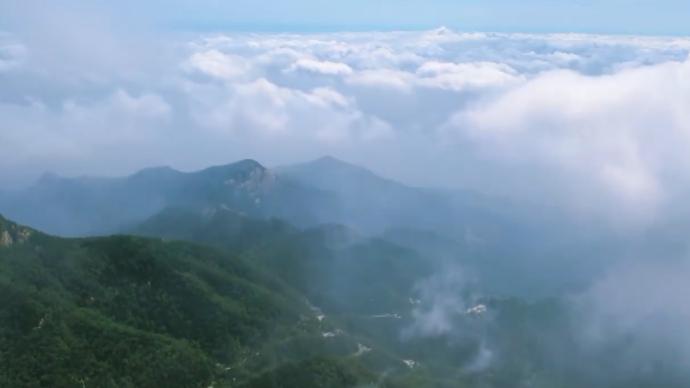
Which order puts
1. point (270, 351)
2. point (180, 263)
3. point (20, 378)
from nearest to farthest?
point (20, 378)
point (270, 351)
point (180, 263)

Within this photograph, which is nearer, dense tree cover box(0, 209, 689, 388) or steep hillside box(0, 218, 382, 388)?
steep hillside box(0, 218, 382, 388)

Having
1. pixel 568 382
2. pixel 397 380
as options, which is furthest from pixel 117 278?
pixel 568 382

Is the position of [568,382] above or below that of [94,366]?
above

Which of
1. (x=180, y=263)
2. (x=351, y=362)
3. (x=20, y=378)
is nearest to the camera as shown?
(x=20, y=378)

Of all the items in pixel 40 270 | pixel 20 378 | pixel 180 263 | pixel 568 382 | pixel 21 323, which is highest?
→ pixel 568 382

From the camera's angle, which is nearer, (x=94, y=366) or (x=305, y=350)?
(x=94, y=366)

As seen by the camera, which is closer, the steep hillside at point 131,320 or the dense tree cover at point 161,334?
the steep hillside at point 131,320

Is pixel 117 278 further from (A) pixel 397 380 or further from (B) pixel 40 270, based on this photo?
(A) pixel 397 380

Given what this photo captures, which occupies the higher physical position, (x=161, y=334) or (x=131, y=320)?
(x=131, y=320)

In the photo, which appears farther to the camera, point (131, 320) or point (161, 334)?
point (131, 320)

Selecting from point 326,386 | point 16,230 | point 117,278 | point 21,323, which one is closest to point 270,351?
point 326,386
